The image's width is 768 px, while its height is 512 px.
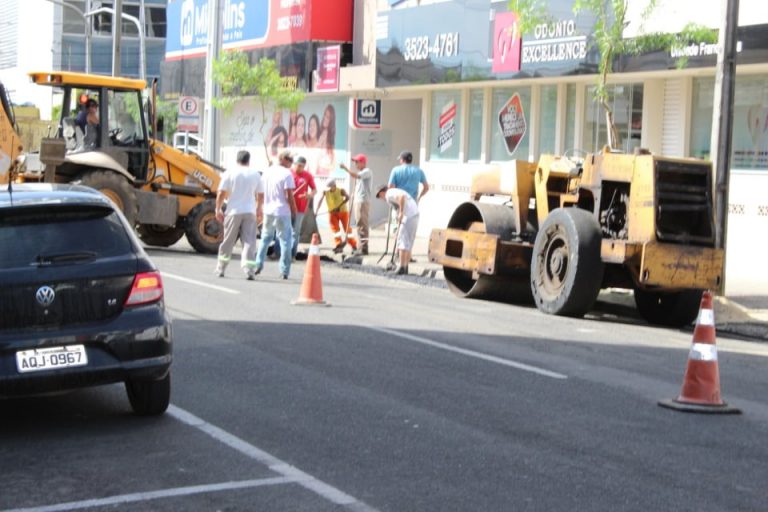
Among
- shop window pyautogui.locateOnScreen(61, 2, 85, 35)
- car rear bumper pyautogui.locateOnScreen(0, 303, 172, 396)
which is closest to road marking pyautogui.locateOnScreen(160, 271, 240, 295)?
car rear bumper pyautogui.locateOnScreen(0, 303, 172, 396)

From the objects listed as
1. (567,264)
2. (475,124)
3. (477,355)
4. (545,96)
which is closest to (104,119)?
(545,96)

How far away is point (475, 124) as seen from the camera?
98.5 feet

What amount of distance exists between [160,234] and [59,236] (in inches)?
648

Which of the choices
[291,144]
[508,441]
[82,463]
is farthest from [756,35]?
[291,144]

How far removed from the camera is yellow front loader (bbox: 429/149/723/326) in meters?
15.3

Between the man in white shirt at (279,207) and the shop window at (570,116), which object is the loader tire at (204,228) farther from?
the shop window at (570,116)

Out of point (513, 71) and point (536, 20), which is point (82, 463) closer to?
point (536, 20)

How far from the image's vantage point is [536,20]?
67.2 feet

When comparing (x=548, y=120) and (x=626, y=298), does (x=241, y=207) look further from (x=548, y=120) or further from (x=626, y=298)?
(x=548, y=120)

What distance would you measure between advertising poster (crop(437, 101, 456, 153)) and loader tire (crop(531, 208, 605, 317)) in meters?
14.1

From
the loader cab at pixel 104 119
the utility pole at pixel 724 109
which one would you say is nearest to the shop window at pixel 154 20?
the loader cab at pixel 104 119

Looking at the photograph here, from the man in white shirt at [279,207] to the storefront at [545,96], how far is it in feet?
14.5

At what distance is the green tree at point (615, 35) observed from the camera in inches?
771

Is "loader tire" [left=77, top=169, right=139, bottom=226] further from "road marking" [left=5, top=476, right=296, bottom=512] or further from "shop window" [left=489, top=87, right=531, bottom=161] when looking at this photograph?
"road marking" [left=5, top=476, right=296, bottom=512]
